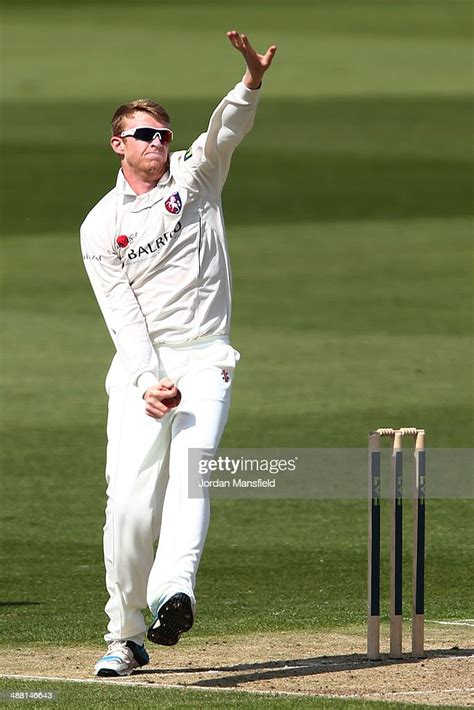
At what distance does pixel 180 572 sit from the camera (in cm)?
716

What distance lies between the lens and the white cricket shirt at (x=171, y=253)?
752 cm

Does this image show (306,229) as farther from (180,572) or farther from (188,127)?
(180,572)

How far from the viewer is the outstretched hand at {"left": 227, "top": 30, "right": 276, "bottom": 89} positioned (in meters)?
7.24

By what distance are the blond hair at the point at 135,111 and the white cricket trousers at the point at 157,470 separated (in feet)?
3.01

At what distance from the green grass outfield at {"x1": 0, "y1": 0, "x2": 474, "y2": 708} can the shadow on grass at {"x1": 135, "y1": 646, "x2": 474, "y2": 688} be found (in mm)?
513

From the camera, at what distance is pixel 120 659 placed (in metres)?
7.57

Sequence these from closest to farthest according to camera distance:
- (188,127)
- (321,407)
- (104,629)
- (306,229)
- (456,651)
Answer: (456,651) → (104,629) → (321,407) → (306,229) → (188,127)

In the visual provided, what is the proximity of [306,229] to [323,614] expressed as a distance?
59.7ft

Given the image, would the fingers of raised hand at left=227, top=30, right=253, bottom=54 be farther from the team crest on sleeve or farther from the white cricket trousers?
the white cricket trousers

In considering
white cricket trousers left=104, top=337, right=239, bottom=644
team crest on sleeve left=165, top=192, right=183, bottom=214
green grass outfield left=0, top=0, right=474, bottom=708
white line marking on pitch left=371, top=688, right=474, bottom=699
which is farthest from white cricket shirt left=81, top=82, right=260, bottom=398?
white line marking on pitch left=371, top=688, right=474, bottom=699

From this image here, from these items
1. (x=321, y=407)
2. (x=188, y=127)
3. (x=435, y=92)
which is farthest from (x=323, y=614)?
(x=435, y=92)

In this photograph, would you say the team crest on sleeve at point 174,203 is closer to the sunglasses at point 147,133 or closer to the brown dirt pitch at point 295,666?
the sunglasses at point 147,133

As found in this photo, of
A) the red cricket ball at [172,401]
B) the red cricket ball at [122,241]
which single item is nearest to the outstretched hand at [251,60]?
the red cricket ball at [122,241]

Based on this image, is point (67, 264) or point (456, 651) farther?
point (67, 264)
